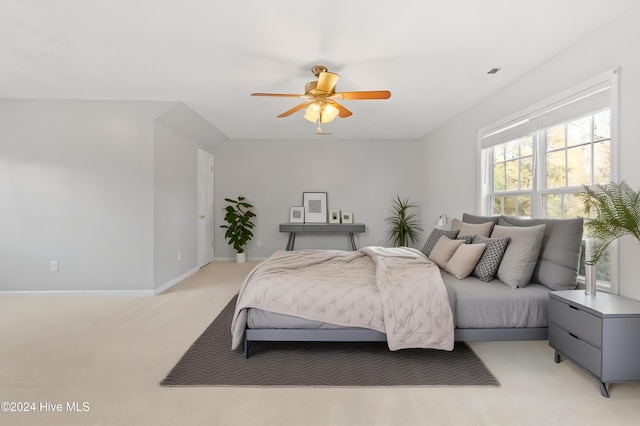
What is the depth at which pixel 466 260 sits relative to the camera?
2.57 m

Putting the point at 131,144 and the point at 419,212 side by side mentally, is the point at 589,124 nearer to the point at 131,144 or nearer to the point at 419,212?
the point at 419,212

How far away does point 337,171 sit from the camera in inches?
246

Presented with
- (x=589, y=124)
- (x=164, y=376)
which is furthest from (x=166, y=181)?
(x=589, y=124)

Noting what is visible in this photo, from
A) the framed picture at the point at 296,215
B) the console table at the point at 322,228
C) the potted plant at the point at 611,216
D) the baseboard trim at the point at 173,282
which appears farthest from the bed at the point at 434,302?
the framed picture at the point at 296,215

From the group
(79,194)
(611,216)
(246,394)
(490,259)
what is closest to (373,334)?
(246,394)

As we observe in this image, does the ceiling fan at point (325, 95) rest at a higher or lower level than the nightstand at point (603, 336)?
higher

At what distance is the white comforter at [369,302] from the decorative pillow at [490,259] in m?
0.40

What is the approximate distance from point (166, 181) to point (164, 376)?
2847 mm

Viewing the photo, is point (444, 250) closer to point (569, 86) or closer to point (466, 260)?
point (466, 260)

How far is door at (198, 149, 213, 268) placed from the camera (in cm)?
548

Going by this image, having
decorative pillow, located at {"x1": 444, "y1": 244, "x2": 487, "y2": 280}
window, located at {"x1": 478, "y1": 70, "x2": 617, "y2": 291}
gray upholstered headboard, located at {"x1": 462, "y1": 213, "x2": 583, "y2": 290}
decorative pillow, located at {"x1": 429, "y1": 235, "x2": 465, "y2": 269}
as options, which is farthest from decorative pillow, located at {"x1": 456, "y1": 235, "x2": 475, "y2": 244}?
window, located at {"x1": 478, "y1": 70, "x2": 617, "y2": 291}

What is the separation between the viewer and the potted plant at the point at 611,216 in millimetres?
1870

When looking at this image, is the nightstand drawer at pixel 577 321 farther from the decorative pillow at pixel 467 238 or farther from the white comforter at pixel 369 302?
the decorative pillow at pixel 467 238

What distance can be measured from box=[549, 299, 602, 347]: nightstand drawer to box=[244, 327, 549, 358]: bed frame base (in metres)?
0.19
